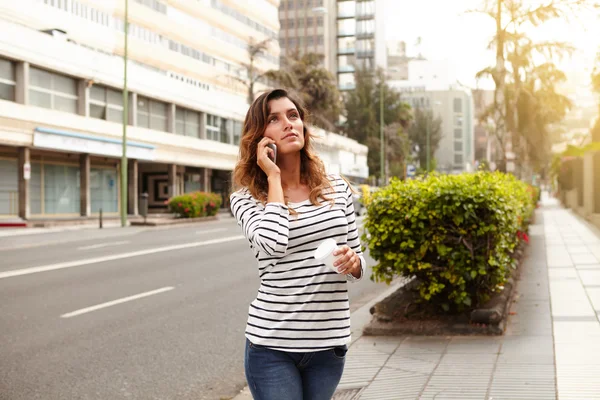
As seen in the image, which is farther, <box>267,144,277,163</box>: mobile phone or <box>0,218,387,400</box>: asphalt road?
<box>0,218,387,400</box>: asphalt road

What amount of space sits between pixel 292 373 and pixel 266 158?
31.4 inches

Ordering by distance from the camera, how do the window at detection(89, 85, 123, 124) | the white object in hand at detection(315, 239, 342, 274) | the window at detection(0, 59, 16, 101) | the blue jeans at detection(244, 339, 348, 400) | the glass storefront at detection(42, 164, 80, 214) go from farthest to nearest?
the window at detection(89, 85, 123, 124) < the glass storefront at detection(42, 164, 80, 214) < the window at detection(0, 59, 16, 101) < the blue jeans at detection(244, 339, 348, 400) < the white object in hand at detection(315, 239, 342, 274)

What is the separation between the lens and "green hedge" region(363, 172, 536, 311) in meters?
6.84

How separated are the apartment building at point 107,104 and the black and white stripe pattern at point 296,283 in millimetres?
26799

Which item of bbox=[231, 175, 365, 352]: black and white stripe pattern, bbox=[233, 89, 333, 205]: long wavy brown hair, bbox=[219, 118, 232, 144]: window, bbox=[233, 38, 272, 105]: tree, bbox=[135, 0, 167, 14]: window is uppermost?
bbox=[135, 0, 167, 14]: window

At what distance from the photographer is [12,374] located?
20.0ft

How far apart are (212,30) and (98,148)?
23500 millimetres

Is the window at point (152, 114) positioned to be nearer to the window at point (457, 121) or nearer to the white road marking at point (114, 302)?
the white road marking at point (114, 302)

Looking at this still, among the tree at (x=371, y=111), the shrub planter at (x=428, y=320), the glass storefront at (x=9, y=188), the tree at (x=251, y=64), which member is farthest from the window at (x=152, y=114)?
the tree at (x=371, y=111)

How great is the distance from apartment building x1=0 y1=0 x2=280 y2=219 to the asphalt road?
625 inches

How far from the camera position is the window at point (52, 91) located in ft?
102

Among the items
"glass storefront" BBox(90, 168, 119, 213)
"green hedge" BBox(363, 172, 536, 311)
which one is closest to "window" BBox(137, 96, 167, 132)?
"glass storefront" BBox(90, 168, 119, 213)

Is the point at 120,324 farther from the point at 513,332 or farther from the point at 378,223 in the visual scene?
the point at 513,332

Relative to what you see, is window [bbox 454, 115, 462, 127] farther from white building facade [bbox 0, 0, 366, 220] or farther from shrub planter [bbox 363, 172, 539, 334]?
shrub planter [bbox 363, 172, 539, 334]
